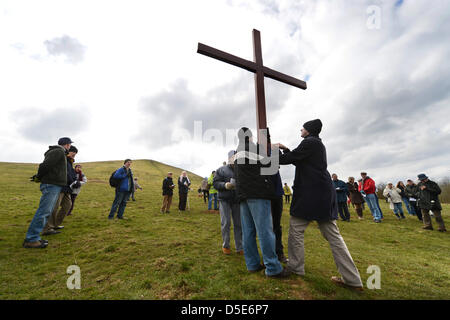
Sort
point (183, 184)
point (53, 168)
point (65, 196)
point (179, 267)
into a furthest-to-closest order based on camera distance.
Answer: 1. point (183, 184)
2. point (65, 196)
3. point (53, 168)
4. point (179, 267)

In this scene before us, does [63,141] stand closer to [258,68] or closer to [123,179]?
[123,179]

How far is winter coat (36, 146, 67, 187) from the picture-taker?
500cm

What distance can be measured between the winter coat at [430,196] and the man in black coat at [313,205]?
30.1ft

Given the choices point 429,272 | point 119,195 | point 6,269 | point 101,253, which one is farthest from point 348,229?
point 6,269

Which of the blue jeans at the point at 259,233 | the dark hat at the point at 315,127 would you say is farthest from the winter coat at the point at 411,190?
the blue jeans at the point at 259,233

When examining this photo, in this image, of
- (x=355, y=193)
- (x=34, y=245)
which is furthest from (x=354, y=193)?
(x=34, y=245)

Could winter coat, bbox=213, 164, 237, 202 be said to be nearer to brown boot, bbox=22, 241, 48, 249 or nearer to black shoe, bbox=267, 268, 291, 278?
black shoe, bbox=267, 268, 291, 278

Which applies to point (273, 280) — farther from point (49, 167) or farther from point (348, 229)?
point (348, 229)

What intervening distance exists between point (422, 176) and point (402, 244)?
4.49 meters

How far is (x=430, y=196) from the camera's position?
351 inches

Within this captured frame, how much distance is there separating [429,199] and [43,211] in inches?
566
